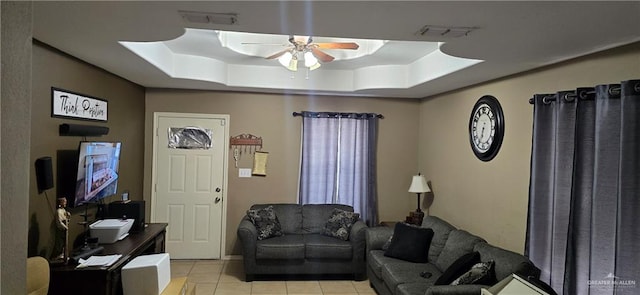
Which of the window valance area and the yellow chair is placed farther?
the window valance area

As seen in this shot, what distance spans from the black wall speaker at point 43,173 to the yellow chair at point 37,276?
64 cm

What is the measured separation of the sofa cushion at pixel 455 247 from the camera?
363 cm

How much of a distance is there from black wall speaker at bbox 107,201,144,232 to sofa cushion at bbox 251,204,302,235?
1686 millimetres

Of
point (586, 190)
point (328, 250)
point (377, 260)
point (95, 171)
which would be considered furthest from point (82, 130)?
point (586, 190)

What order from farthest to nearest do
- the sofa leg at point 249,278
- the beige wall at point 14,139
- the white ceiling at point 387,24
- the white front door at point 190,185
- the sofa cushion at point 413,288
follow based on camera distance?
the white front door at point 190,185, the sofa leg at point 249,278, the sofa cushion at point 413,288, the white ceiling at point 387,24, the beige wall at point 14,139

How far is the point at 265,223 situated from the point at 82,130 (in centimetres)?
228

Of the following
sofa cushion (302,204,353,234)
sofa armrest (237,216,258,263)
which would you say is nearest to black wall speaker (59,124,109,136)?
sofa armrest (237,216,258,263)

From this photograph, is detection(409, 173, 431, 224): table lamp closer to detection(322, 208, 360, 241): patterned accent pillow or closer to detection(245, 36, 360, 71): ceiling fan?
detection(322, 208, 360, 241): patterned accent pillow

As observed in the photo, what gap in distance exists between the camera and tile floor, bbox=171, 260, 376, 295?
171 inches

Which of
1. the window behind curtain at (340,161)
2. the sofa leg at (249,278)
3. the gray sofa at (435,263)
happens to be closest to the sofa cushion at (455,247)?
the gray sofa at (435,263)

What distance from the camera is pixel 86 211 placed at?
3.49m

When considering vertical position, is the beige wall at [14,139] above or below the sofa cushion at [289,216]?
above

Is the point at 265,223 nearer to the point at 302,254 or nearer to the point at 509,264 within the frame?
the point at 302,254

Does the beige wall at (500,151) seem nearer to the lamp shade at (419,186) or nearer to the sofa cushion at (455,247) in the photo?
the lamp shade at (419,186)
